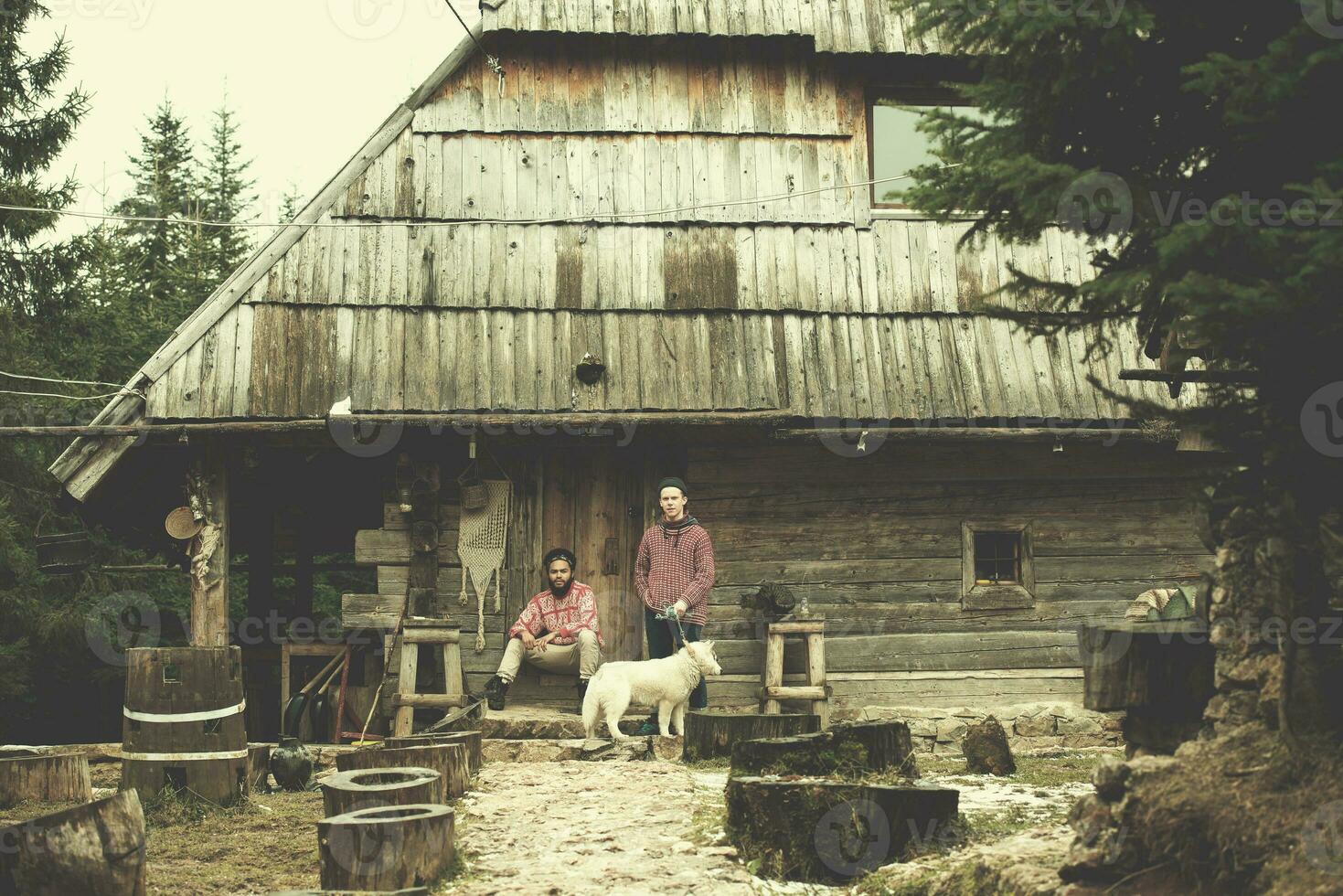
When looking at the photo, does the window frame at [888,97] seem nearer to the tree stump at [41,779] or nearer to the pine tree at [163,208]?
the tree stump at [41,779]

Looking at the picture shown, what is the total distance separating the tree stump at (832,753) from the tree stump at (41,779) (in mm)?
3780

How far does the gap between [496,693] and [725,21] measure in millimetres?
6259

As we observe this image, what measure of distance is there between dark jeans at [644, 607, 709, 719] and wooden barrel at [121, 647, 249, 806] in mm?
3343

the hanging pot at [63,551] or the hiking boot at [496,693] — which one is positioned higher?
the hanging pot at [63,551]

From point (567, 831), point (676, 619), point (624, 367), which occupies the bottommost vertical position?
point (567, 831)

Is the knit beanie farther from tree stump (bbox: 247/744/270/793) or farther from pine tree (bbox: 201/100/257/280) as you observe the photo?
pine tree (bbox: 201/100/257/280)

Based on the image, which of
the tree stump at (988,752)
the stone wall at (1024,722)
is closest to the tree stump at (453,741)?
the tree stump at (988,752)

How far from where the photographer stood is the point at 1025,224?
519 cm

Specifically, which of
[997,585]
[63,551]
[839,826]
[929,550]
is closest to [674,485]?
[929,550]

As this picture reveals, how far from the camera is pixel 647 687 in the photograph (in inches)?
358

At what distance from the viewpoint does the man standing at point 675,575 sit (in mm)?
9672

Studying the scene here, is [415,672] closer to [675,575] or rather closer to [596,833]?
[675,575]

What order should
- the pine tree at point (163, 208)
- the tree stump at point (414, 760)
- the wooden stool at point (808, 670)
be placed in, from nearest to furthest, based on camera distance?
the tree stump at point (414, 760) → the wooden stool at point (808, 670) → the pine tree at point (163, 208)

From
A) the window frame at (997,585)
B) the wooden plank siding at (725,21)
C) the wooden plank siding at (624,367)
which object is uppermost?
the wooden plank siding at (725,21)
